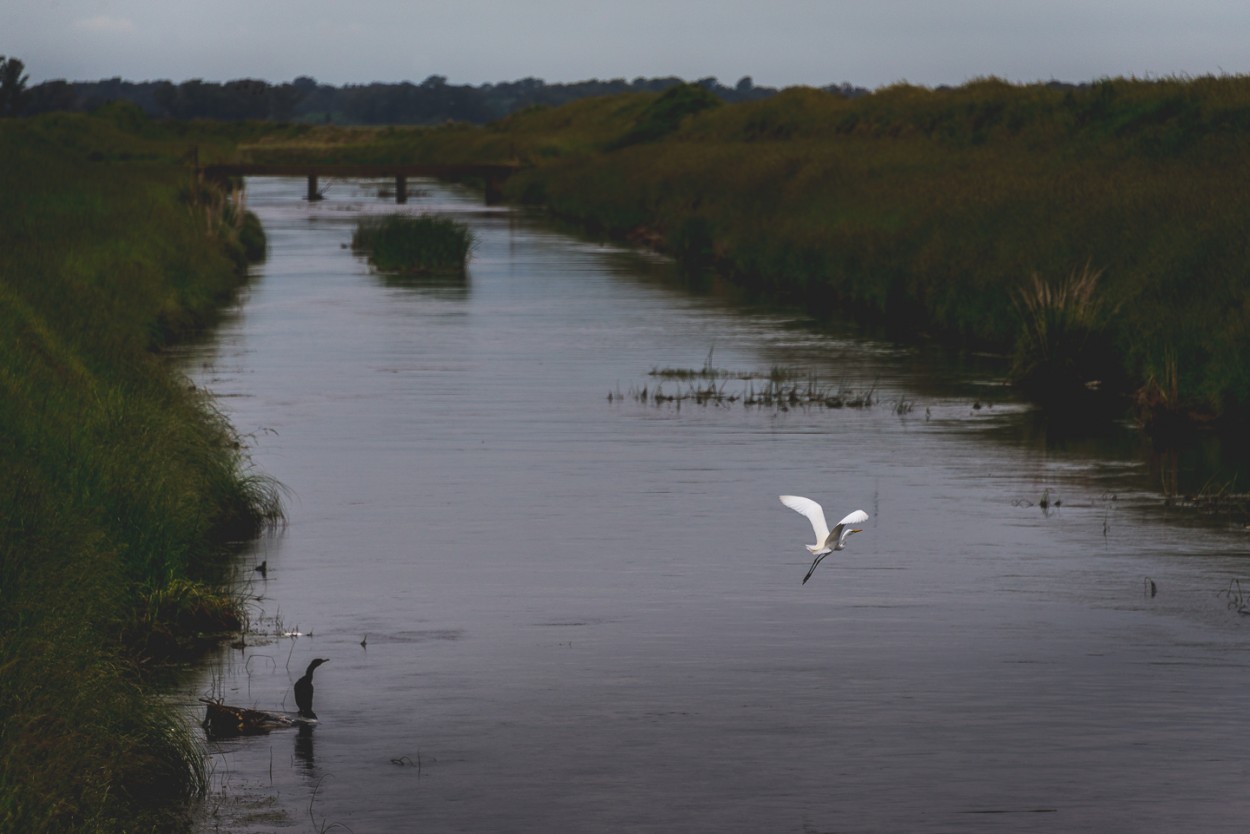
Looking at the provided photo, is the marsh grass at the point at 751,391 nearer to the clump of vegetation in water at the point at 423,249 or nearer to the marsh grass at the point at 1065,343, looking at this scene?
the marsh grass at the point at 1065,343

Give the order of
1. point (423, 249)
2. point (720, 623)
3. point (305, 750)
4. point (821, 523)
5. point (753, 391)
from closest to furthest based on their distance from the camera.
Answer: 1. point (305, 750)
2. point (821, 523)
3. point (720, 623)
4. point (753, 391)
5. point (423, 249)

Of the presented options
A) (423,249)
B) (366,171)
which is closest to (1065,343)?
(423,249)

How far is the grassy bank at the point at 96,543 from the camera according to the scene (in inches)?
332

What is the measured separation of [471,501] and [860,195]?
88.7 ft

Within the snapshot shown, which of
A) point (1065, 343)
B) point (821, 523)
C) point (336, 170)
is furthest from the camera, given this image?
point (336, 170)

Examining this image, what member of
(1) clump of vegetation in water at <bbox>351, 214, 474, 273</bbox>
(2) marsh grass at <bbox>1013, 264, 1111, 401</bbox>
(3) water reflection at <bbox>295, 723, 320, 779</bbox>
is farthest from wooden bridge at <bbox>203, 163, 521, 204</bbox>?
(3) water reflection at <bbox>295, 723, 320, 779</bbox>

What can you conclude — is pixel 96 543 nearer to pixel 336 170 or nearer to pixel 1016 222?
pixel 1016 222

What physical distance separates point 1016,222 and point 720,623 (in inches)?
823

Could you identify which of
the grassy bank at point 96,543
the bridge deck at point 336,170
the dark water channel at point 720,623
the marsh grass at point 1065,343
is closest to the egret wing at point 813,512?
the dark water channel at point 720,623

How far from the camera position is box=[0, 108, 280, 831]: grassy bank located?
8.44 meters

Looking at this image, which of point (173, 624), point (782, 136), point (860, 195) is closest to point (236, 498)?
point (173, 624)

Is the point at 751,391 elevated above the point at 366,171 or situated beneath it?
elevated above

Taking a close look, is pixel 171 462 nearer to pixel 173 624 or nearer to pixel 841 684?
pixel 173 624

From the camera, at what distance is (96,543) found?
11.5 metres
